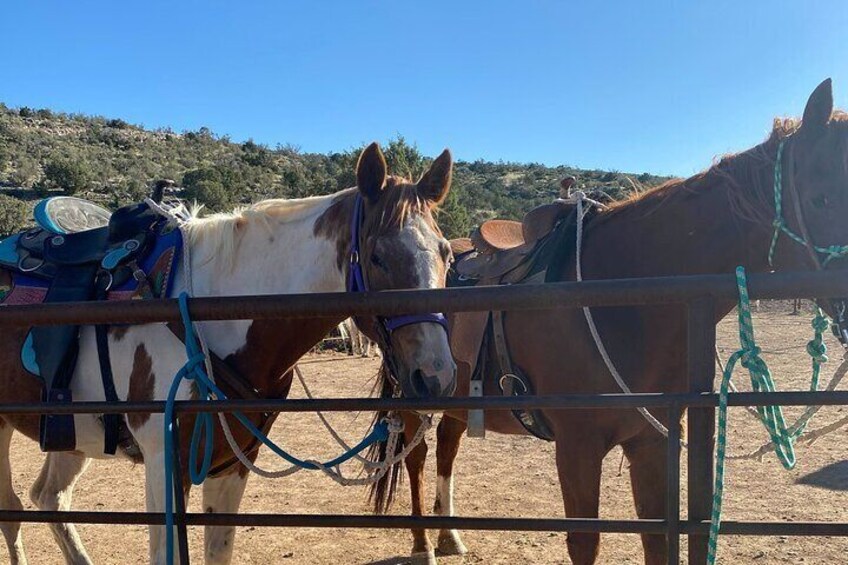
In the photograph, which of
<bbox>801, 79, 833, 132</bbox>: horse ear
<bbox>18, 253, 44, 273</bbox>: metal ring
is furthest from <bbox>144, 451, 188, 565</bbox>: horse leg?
<bbox>801, 79, 833, 132</bbox>: horse ear

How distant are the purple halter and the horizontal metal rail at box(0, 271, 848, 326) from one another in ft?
1.44

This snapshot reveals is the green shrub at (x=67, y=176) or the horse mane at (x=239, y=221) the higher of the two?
the green shrub at (x=67, y=176)

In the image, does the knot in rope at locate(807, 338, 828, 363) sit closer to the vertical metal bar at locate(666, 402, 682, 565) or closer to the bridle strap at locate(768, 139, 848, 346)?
the bridle strap at locate(768, 139, 848, 346)

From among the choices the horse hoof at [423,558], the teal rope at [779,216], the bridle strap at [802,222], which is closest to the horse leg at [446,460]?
the horse hoof at [423,558]

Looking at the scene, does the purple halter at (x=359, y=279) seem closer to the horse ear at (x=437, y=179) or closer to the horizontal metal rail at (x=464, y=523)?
the horse ear at (x=437, y=179)

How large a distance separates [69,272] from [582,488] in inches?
94.8

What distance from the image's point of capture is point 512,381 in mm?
2707

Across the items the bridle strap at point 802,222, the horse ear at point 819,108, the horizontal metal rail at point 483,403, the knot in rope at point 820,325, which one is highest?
the horse ear at point 819,108

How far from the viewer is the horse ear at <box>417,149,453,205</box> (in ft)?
7.56

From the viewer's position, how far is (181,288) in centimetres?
251

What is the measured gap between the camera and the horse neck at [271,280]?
7.90 feet

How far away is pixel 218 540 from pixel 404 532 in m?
2.08

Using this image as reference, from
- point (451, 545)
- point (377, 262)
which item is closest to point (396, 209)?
point (377, 262)

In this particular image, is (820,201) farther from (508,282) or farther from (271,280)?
(271,280)
